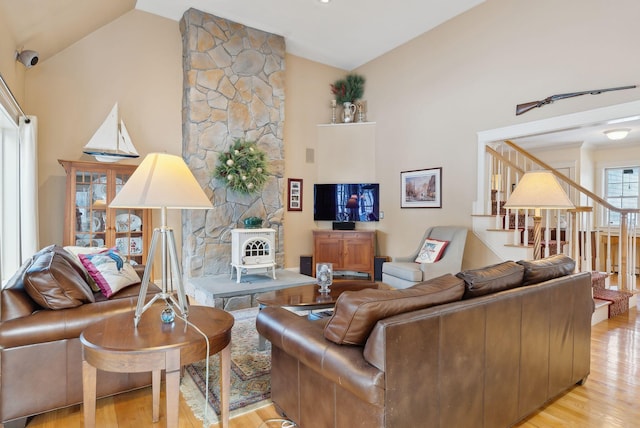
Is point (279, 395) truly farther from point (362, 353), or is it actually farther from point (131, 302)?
point (131, 302)

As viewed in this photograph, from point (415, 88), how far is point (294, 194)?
267 cm

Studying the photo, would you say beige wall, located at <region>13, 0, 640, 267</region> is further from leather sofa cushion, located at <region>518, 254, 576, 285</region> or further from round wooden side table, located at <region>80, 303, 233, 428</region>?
round wooden side table, located at <region>80, 303, 233, 428</region>

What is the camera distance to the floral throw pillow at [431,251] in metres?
4.83

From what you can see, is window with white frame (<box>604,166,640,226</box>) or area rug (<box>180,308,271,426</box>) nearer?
area rug (<box>180,308,271,426</box>)

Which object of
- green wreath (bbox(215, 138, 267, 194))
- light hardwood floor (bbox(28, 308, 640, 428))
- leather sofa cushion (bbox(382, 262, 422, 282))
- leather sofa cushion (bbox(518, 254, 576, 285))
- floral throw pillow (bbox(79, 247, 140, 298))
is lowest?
light hardwood floor (bbox(28, 308, 640, 428))

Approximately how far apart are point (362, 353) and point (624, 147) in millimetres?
8179

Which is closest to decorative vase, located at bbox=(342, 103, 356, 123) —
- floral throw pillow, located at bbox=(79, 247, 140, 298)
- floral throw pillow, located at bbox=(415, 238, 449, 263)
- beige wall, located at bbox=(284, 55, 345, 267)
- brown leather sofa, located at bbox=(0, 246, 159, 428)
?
beige wall, located at bbox=(284, 55, 345, 267)

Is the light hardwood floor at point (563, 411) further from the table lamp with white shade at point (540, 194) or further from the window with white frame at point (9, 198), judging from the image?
the window with white frame at point (9, 198)

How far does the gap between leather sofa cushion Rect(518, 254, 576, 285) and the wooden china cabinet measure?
4218 mm

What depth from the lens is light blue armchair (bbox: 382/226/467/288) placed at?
4558 millimetres

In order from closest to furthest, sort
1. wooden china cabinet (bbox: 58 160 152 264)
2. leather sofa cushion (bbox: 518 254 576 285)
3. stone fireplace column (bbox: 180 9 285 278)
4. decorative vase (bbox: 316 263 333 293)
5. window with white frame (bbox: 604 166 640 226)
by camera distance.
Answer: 1. leather sofa cushion (bbox: 518 254 576 285)
2. decorative vase (bbox: 316 263 333 293)
3. wooden china cabinet (bbox: 58 160 152 264)
4. stone fireplace column (bbox: 180 9 285 278)
5. window with white frame (bbox: 604 166 640 226)

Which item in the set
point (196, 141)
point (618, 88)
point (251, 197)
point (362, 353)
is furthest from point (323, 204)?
point (362, 353)

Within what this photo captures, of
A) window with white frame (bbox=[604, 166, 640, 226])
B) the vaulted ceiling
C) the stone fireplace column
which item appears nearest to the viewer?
the vaulted ceiling

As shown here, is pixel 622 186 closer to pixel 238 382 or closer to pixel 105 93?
pixel 238 382
